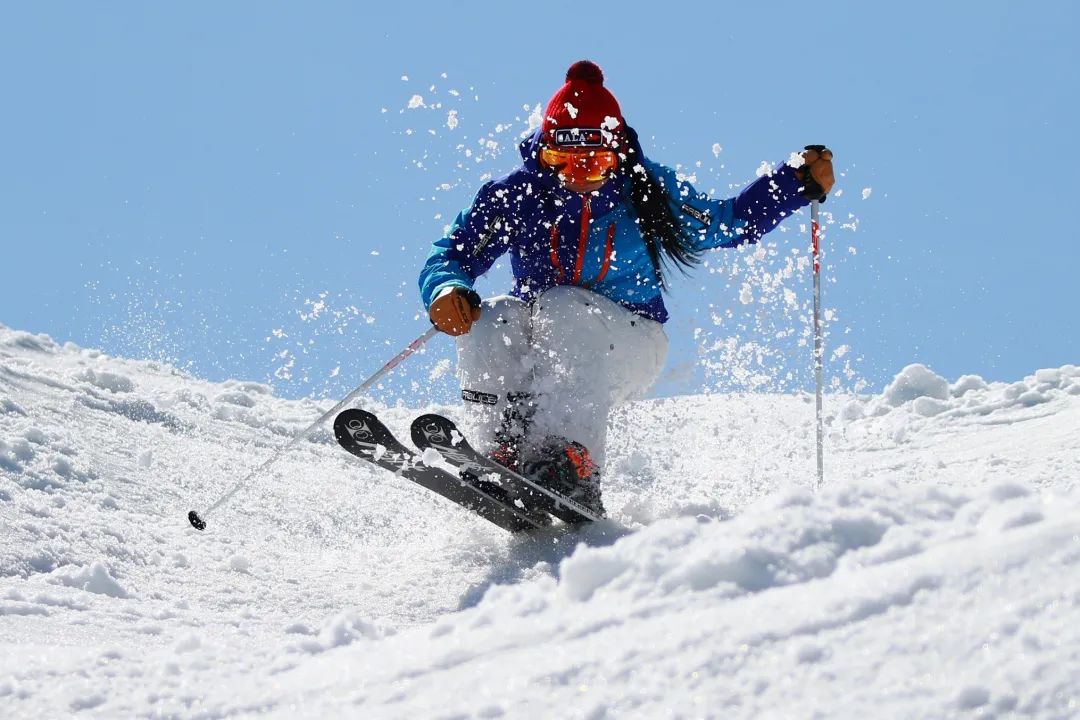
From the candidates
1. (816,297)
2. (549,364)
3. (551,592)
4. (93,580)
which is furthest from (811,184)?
(93,580)

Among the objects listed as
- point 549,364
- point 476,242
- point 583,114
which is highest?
point 583,114

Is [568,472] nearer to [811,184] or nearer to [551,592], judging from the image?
[811,184]

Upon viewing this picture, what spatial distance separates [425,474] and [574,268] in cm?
121

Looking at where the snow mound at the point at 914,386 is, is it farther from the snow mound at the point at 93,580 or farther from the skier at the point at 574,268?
the snow mound at the point at 93,580

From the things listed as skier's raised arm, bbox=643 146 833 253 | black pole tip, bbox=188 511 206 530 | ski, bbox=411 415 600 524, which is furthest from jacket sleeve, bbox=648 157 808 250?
black pole tip, bbox=188 511 206 530

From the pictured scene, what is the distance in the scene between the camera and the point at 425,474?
464 centimetres

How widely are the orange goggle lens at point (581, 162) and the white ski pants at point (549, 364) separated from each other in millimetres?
502

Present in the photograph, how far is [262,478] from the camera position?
6.79 m

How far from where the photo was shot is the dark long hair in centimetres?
528

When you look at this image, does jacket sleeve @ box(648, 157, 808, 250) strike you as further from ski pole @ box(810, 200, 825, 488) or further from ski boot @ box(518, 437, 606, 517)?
ski boot @ box(518, 437, 606, 517)

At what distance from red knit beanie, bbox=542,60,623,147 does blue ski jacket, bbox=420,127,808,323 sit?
124 millimetres

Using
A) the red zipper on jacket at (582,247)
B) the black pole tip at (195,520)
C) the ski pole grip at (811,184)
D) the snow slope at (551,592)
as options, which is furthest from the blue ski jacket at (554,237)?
the black pole tip at (195,520)

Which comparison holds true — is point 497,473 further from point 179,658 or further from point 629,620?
point 629,620

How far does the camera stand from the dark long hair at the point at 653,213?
5277mm
